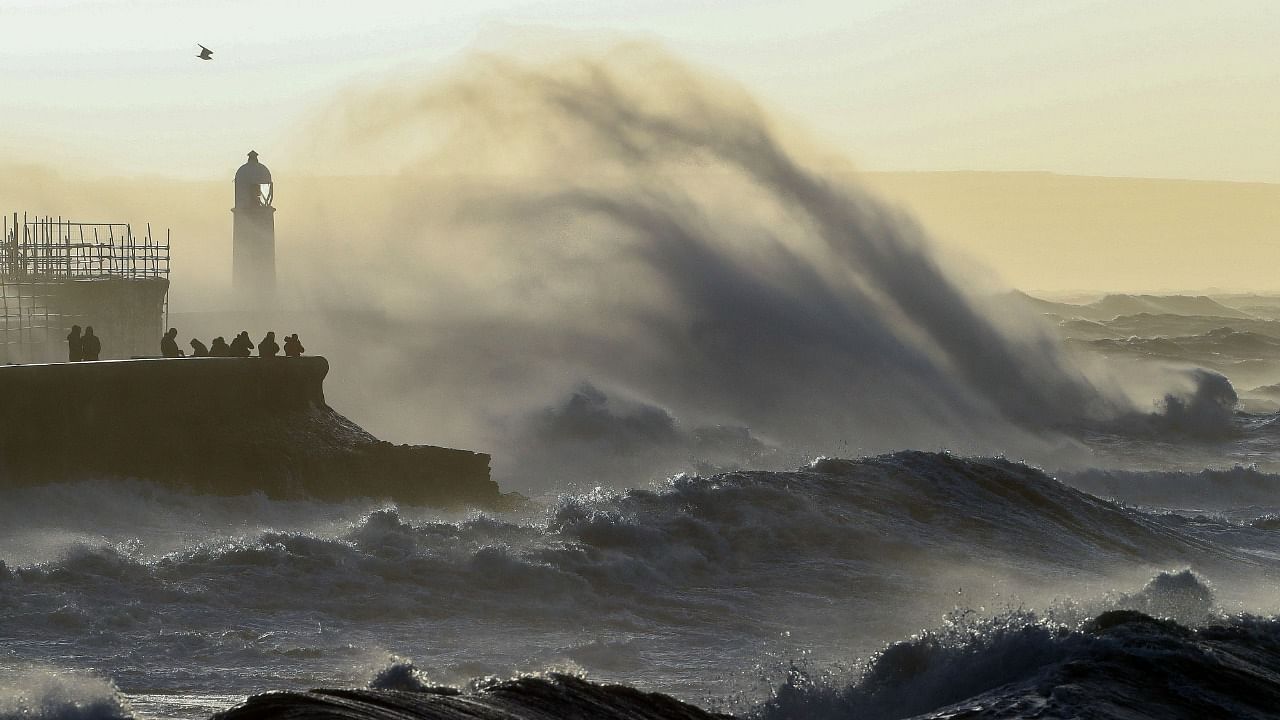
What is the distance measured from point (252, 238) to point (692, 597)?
60.0 feet

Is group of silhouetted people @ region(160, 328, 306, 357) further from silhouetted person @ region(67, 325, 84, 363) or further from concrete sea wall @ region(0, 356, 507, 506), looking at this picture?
silhouetted person @ region(67, 325, 84, 363)

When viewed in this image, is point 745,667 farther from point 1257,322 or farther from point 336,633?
point 1257,322

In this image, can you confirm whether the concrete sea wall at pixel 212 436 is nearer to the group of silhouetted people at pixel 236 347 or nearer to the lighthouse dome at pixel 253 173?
the group of silhouetted people at pixel 236 347

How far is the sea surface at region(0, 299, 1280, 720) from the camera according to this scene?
9164 millimetres

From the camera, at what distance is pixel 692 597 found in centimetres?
1379

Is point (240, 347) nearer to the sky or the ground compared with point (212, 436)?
nearer to the sky

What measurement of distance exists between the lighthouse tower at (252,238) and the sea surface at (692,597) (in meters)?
10.6

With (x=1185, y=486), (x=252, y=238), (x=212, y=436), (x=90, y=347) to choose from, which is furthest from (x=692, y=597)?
(x=252, y=238)

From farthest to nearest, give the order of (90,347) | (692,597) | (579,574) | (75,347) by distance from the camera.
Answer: (90,347) → (75,347) → (579,574) → (692,597)

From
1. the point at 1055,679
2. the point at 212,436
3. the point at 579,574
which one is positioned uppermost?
the point at 212,436

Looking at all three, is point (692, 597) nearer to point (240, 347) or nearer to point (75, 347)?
point (240, 347)

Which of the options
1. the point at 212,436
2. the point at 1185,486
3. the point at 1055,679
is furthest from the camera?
the point at 1185,486

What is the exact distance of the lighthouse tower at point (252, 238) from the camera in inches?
1160

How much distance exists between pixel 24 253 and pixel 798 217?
15.6 meters
